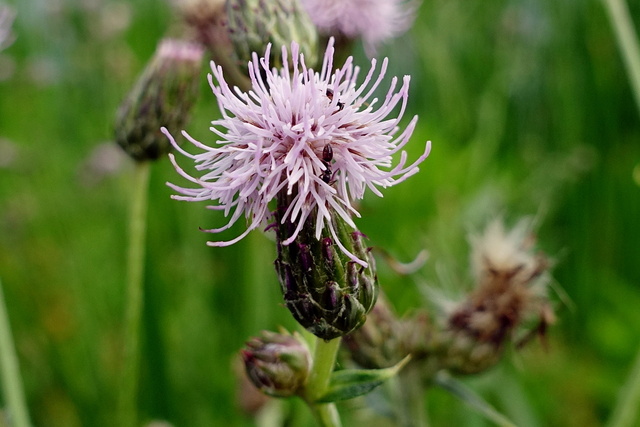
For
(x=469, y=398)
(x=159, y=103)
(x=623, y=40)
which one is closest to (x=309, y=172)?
(x=469, y=398)

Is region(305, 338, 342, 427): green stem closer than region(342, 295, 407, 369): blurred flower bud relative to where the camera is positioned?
Yes

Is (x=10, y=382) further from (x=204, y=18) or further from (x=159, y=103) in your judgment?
(x=204, y=18)

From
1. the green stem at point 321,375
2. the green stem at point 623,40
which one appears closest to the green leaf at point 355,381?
the green stem at point 321,375

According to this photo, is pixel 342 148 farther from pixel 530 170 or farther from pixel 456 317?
pixel 530 170

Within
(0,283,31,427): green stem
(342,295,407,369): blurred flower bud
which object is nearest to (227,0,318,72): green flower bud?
(342,295,407,369): blurred flower bud

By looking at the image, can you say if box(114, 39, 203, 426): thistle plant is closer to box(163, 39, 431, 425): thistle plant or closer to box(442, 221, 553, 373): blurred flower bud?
box(163, 39, 431, 425): thistle plant

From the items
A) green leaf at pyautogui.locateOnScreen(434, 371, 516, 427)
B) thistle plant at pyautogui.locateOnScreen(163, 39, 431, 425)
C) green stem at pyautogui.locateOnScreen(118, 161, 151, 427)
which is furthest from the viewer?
green stem at pyautogui.locateOnScreen(118, 161, 151, 427)

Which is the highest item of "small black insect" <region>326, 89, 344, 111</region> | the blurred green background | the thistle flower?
the thistle flower
